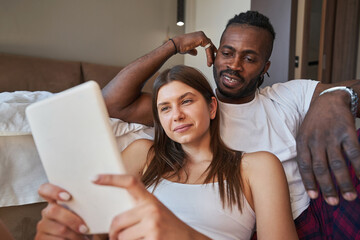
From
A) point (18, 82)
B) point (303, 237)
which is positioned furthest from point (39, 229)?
point (18, 82)

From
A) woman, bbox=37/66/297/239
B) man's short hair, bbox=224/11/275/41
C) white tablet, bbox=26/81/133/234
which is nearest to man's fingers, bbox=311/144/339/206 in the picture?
woman, bbox=37/66/297/239

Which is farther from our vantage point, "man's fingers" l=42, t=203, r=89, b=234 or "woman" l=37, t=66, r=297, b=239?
"woman" l=37, t=66, r=297, b=239

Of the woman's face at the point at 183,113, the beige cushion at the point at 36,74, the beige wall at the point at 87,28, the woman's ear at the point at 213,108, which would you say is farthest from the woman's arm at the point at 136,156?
the beige wall at the point at 87,28

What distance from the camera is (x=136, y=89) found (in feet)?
3.94

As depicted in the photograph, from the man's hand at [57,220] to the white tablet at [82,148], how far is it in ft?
0.04

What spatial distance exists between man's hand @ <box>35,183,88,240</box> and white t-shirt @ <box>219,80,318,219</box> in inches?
26.7

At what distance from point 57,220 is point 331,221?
2.63ft

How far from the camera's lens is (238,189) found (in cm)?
86

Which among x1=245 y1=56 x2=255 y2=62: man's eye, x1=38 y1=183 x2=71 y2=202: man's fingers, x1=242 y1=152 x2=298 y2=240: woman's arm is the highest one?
x1=245 y1=56 x2=255 y2=62: man's eye

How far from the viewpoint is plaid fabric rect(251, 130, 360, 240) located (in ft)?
2.66

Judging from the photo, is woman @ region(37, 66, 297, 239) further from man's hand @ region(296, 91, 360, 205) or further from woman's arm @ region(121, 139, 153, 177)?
man's hand @ region(296, 91, 360, 205)

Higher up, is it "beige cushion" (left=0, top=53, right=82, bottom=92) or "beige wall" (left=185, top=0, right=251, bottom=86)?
"beige wall" (left=185, top=0, right=251, bottom=86)

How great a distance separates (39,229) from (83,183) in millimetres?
177

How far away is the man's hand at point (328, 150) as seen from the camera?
20.4 inches
